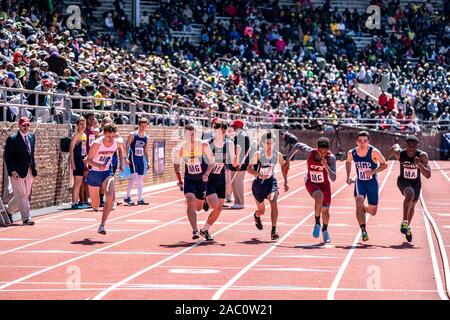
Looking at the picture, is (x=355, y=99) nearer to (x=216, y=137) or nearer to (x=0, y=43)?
(x=0, y=43)

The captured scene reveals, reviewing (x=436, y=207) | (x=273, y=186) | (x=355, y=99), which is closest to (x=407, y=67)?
(x=355, y=99)

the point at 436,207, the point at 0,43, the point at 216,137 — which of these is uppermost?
the point at 0,43

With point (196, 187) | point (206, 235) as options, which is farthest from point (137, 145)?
point (206, 235)

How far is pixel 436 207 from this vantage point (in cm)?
2794

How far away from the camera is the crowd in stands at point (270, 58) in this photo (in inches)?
1635

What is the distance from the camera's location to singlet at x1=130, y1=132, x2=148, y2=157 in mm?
27578

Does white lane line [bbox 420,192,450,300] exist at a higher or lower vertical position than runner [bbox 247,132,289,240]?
lower

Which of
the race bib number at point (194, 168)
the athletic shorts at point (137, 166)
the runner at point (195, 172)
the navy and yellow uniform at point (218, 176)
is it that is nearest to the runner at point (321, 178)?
the navy and yellow uniform at point (218, 176)

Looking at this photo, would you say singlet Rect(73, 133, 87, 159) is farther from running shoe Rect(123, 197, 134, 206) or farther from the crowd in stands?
the crowd in stands

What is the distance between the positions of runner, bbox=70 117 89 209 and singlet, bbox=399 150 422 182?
8.29 m

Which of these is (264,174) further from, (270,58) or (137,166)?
(270,58)

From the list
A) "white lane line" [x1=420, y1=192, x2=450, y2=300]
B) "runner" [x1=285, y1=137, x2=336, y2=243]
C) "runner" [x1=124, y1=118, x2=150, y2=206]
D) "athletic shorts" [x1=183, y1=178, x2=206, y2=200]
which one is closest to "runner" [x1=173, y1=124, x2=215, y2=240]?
"athletic shorts" [x1=183, y1=178, x2=206, y2=200]

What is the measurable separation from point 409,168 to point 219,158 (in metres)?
3.09
